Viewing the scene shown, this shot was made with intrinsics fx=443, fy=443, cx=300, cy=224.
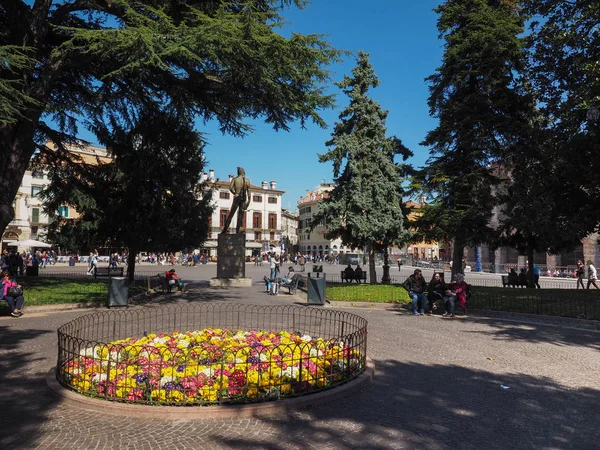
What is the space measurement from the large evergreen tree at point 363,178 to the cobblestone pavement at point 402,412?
1402cm

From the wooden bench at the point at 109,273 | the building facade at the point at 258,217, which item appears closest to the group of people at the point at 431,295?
the wooden bench at the point at 109,273

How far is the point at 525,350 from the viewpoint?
8742 millimetres

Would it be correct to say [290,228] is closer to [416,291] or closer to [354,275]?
[354,275]

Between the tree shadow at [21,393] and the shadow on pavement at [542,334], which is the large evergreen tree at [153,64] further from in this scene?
the shadow on pavement at [542,334]

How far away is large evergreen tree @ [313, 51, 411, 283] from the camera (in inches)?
894

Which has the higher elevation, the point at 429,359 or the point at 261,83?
the point at 261,83

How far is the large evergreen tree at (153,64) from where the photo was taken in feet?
38.8

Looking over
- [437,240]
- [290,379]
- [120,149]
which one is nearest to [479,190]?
[437,240]

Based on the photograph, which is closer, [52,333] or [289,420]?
[289,420]

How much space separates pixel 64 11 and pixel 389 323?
48.6ft

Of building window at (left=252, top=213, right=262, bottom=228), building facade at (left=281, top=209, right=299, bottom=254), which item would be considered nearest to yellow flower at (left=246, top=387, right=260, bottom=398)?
building window at (left=252, top=213, right=262, bottom=228)

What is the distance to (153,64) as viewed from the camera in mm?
11477

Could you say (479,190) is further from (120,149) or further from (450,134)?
(120,149)

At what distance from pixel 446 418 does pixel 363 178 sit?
62.6ft
